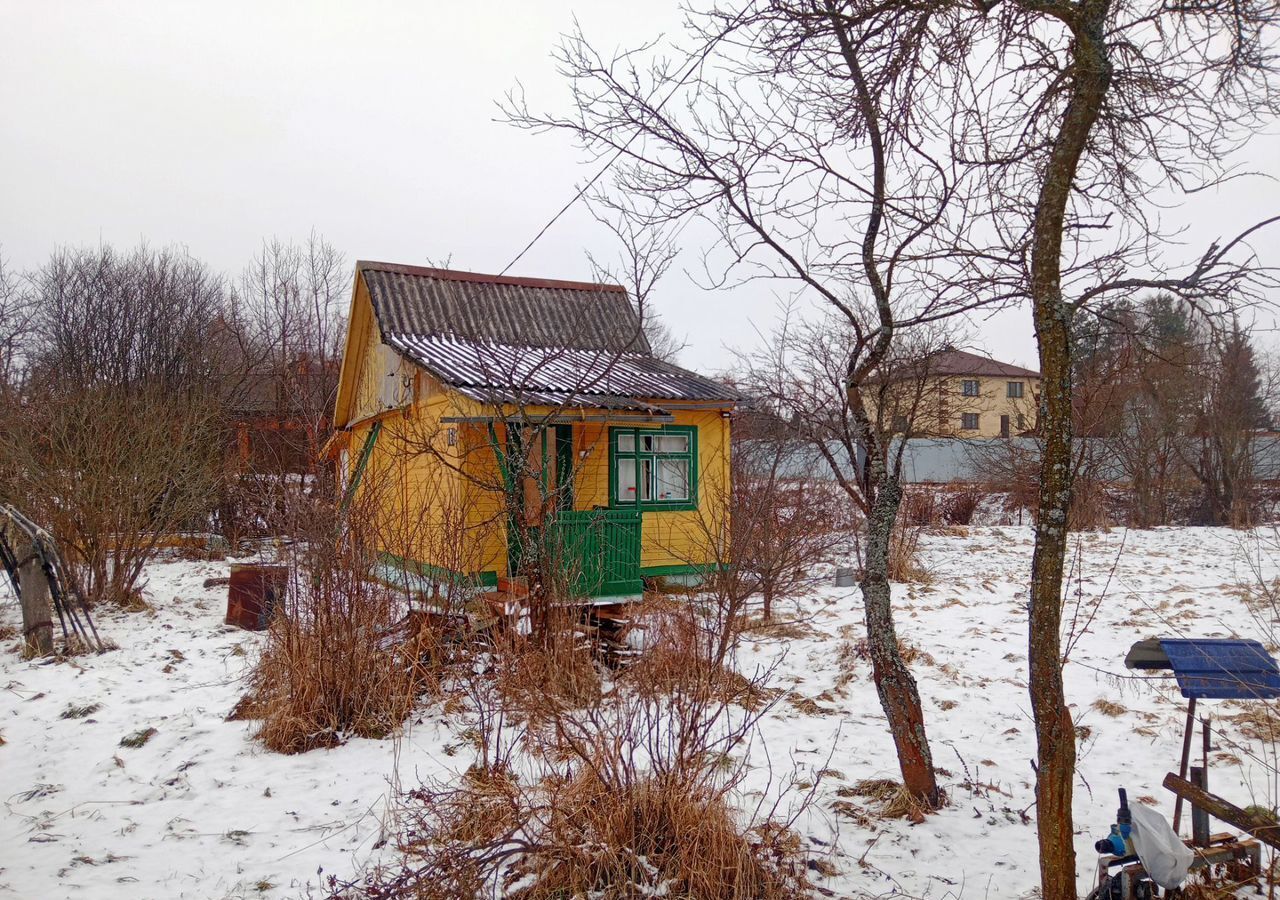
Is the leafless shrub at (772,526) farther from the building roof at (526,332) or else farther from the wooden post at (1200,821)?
the wooden post at (1200,821)

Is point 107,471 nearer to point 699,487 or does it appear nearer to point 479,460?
point 479,460

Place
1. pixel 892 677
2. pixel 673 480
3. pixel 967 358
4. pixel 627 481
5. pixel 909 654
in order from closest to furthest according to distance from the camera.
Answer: pixel 892 677
pixel 909 654
pixel 627 481
pixel 673 480
pixel 967 358

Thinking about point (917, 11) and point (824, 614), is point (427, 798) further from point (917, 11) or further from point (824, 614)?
point (824, 614)

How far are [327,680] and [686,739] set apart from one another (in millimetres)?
3374

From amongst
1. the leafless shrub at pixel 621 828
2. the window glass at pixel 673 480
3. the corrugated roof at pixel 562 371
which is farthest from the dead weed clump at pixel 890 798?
the window glass at pixel 673 480

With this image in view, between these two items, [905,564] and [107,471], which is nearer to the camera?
[107,471]

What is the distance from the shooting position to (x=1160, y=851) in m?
3.14

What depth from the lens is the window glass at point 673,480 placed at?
12.7 m

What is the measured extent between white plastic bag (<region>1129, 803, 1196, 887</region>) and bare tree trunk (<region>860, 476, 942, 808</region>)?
1376 mm

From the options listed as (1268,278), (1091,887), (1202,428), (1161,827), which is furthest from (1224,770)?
(1202,428)

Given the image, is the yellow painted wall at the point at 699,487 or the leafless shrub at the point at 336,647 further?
the yellow painted wall at the point at 699,487

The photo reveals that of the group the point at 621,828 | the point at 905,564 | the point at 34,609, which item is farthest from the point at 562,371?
the point at 621,828

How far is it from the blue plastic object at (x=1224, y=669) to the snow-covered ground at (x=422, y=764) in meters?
0.46

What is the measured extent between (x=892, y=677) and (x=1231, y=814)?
5.36ft
